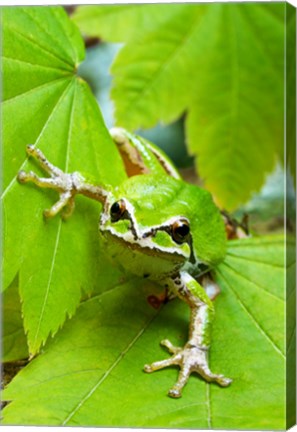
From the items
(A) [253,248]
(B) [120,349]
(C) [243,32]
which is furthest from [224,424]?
(C) [243,32]

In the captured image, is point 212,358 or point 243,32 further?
point 243,32

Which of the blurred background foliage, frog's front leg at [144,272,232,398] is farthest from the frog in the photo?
the blurred background foliage

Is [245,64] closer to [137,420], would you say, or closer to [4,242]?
[4,242]

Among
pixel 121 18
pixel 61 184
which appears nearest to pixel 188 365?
pixel 61 184

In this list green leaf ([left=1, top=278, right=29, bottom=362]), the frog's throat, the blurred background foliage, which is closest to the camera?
the frog's throat

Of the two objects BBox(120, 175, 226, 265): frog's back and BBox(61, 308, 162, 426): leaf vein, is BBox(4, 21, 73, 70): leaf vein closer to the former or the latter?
BBox(120, 175, 226, 265): frog's back

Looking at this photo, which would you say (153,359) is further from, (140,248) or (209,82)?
(209,82)

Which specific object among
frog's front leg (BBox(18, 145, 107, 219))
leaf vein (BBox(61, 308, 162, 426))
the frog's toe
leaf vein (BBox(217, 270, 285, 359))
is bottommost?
leaf vein (BBox(217, 270, 285, 359))
